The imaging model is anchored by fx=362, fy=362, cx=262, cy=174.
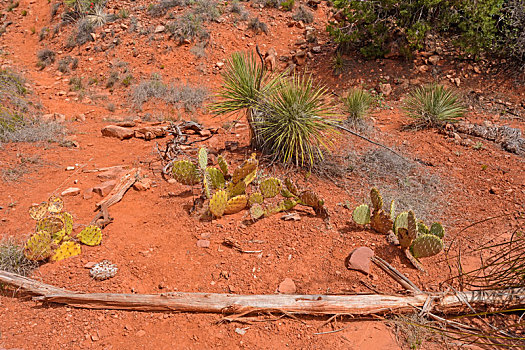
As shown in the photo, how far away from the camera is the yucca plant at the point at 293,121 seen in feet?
14.8

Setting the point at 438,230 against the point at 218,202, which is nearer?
the point at 438,230

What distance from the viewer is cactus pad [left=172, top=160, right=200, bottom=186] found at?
390 centimetres

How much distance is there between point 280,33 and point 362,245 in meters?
9.56

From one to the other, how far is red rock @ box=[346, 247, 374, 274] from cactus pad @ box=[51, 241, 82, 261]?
93.5 inches

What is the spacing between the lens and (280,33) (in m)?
11.4

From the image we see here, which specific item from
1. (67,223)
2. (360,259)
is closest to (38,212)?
(67,223)

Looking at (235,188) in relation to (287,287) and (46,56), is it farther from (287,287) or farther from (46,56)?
(46,56)

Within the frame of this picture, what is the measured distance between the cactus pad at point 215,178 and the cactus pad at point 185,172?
0.14 meters

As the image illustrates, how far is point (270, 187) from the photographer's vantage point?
150 inches

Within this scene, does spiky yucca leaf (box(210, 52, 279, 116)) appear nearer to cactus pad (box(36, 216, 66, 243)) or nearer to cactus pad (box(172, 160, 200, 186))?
cactus pad (box(172, 160, 200, 186))

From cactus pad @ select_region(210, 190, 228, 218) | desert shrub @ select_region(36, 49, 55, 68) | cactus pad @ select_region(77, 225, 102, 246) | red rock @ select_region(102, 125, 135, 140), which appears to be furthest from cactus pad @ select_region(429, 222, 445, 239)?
desert shrub @ select_region(36, 49, 55, 68)

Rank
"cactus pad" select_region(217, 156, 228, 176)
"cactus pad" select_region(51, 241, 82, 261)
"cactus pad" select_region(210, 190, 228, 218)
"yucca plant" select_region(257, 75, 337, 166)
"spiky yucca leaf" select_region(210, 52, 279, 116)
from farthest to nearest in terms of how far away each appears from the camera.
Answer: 1. "spiky yucca leaf" select_region(210, 52, 279, 116)
2. "yucca plant" select_region(257, 75, 337, 166)
3. "cactus pad" select_region(217, 156, 228, 176)
4. "cactus pad" select_region(210, 190, 228, 218)
5. "cactus pad" select_region(51, 241, 82, 261)

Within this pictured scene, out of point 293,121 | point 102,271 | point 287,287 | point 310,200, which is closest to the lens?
point 287,287

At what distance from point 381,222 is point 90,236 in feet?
8.83
